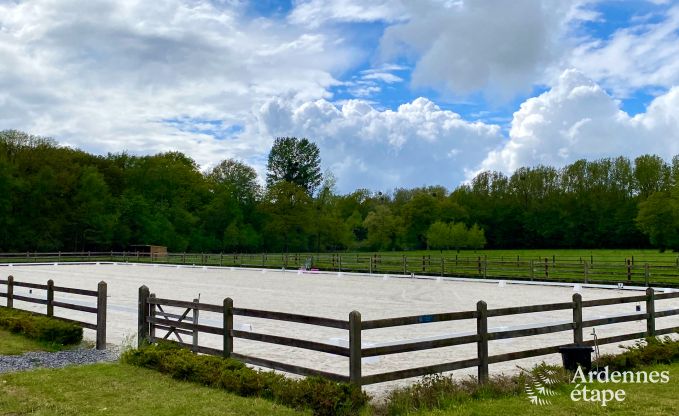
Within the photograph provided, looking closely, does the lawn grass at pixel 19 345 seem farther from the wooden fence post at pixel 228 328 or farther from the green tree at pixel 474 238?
the green tree at pixel 474 238

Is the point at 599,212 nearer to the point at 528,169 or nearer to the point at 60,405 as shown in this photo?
the point at 528,169

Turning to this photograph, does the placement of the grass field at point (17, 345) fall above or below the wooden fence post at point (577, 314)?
below

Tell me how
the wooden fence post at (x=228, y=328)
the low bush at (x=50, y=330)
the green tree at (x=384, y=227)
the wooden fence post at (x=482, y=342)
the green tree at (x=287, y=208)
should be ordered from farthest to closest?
the green tree at (x=384, y=227), the green tree at (x=287, y=208), the low bush at (x=50, y=330), the wooden fence post at (x=228, y=328), the wooden fence post at (x=482, y=342)

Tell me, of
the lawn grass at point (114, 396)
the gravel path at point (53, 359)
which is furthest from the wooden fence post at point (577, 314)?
the gravel path at point (53, 359)

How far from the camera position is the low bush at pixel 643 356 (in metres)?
8.73

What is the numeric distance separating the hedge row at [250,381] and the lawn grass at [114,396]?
0.15 meters

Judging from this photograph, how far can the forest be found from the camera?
7031cm

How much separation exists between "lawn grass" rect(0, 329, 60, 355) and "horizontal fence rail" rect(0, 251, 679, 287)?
80.8ft

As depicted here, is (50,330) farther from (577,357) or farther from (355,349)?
(577,357)

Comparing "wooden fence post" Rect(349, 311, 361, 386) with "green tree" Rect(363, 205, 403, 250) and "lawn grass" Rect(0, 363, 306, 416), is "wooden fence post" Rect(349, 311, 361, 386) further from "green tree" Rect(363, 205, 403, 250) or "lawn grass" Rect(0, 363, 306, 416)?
"green tree" Rect(363, 205, 403, 250)

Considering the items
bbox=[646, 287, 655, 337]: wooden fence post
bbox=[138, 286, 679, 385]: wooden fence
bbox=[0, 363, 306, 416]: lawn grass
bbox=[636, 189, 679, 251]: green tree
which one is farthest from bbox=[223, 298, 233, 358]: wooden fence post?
bbox=[636, 189, 679, 251]: green tree

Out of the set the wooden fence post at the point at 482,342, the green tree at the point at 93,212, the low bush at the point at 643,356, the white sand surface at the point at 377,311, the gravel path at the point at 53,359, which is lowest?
the white sand surface at the point at 377,311

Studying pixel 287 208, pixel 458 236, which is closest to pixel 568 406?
pixel 287 208

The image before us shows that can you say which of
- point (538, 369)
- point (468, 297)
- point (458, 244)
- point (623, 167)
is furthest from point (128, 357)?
point (623, 167)
